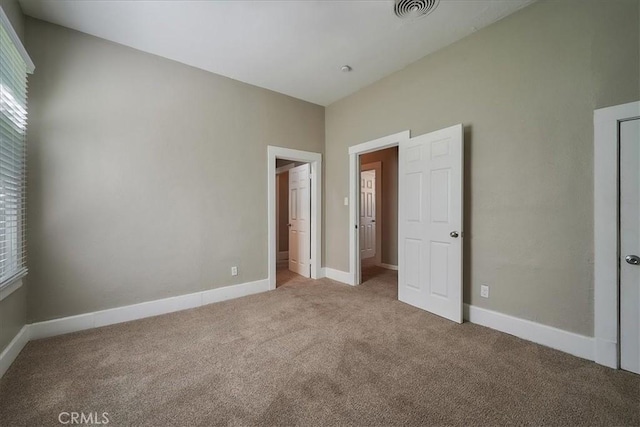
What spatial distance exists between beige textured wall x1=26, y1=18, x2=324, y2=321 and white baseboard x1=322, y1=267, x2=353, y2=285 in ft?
3.86

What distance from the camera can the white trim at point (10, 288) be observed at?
1.81m

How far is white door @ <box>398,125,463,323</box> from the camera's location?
104 inches

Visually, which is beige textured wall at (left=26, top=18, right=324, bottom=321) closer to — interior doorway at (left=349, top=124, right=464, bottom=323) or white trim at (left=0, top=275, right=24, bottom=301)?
white trim at (left=0, top=275, right=24, bottom=301)

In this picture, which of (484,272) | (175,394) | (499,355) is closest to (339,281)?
(484,272)

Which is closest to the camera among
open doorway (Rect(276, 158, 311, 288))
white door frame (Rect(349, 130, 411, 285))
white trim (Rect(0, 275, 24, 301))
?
white trim (Rect(0, 275, 24, 301))

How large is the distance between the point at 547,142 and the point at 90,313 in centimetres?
454

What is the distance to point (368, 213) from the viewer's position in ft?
18.6

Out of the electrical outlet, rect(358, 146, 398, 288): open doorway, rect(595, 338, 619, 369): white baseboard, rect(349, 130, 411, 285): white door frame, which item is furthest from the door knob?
rect(358, 146, 398, 288): open doorway

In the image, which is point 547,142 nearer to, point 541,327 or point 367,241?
point 541,327

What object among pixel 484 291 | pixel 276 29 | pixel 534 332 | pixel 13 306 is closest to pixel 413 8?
pixel 276 29

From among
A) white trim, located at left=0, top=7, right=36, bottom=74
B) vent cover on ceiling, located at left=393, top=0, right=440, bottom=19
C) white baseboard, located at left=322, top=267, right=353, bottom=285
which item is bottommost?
white baseboard, located at left=322, top=267, right=353, bottom=285

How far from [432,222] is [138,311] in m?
3.38

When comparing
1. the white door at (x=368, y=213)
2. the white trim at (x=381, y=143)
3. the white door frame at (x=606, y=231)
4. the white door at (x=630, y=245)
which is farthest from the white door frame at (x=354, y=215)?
the white door at (x=630, y=245)

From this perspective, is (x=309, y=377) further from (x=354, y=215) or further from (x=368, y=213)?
(x=368, y=213)
